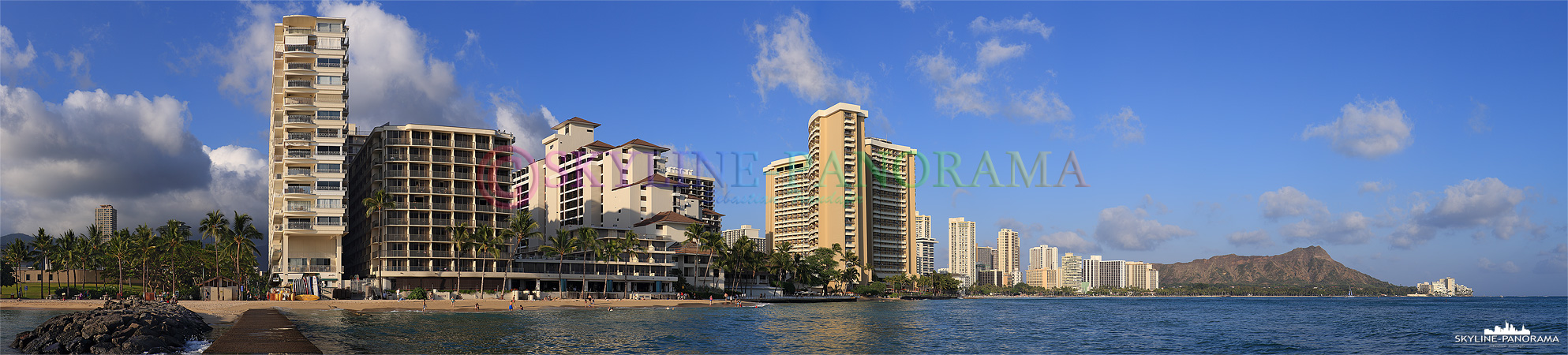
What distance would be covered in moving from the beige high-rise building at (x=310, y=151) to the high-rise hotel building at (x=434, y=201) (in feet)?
18.0

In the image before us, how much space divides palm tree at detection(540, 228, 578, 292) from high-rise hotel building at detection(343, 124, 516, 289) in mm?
6309

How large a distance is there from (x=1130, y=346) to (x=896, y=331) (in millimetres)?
16382

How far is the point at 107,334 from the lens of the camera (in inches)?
1419

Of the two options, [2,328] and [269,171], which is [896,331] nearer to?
[2,328]

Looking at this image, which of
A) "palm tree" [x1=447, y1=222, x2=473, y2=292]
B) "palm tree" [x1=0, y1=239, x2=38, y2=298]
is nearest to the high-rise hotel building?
"palm tree" [x1=447, y1=222, x2=473, y2=292]

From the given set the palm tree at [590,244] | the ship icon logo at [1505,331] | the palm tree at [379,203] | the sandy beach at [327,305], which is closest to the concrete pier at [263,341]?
the sandy beach at [327,305]

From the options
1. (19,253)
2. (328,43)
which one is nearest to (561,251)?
(328,43)

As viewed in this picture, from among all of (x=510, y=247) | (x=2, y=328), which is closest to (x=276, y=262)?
(x=510, y=247)

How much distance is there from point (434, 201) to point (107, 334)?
294 feet

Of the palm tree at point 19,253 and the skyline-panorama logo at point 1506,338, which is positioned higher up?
the palm tree at point 19,253

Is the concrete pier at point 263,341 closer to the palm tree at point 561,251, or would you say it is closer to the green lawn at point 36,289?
the palm tree at point 561,251

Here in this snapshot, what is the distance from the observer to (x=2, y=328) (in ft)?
169

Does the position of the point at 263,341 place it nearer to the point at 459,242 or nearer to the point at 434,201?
the point at 459,242

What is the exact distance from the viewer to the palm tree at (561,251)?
127438 mm
